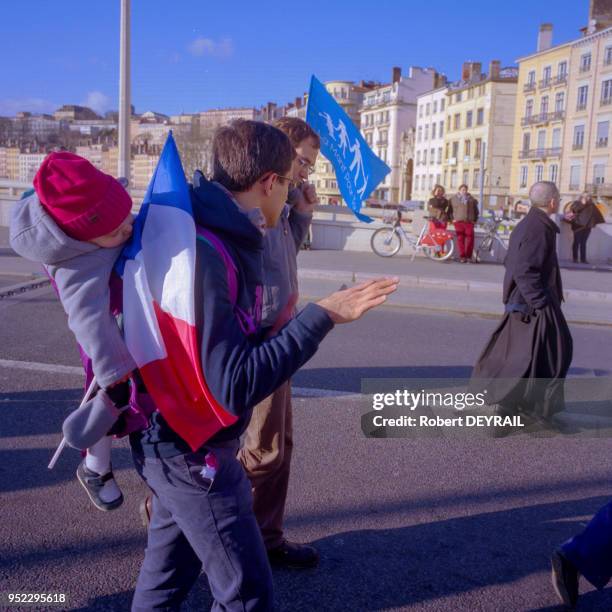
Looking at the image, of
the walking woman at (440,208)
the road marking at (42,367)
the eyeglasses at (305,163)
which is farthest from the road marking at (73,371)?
the walking woman at (440,208)

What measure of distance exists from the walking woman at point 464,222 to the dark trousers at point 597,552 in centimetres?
1357

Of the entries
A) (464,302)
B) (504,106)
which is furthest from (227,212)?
(504,106)

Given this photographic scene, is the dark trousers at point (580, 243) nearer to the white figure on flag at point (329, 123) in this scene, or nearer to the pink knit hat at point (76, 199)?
the white figure on flag at point (329, 123)

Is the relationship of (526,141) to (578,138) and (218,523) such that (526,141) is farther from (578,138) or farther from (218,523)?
(218,523)

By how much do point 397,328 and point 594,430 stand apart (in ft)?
12.3

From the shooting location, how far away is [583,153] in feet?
195

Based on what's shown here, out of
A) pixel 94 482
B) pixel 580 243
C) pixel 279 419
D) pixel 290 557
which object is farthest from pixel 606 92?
pixel 94 482

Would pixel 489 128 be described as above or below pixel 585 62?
below

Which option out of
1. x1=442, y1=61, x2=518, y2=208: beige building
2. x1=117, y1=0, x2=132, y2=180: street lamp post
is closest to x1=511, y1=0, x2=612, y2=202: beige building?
x1=442, y1=61, x2=518, y2=208: beige building

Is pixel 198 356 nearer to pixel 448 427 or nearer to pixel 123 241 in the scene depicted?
pixel 123 241

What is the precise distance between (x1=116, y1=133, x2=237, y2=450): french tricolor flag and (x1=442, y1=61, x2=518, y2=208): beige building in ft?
229

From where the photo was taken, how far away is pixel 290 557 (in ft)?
9.91

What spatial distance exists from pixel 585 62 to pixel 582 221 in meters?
49.0

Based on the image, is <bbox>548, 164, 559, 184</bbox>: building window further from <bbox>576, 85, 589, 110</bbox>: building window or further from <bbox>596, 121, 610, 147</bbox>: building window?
<bbox>576, 85, 589, 110</bbox>: building window
